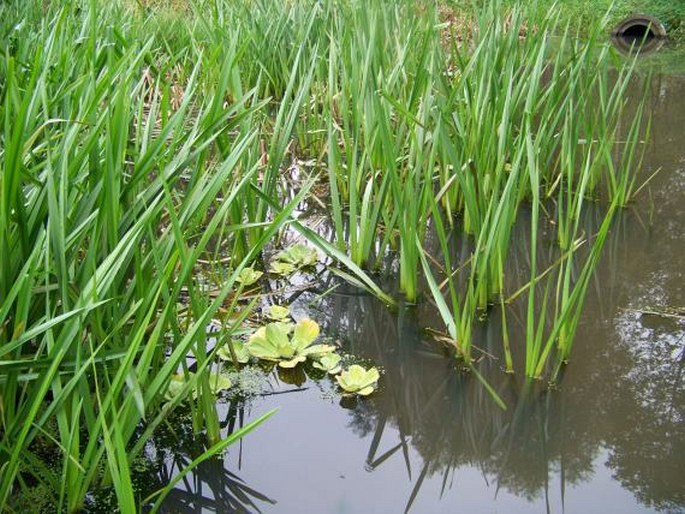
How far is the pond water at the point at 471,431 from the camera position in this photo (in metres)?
1.29

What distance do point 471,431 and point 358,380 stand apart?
0.80 ft

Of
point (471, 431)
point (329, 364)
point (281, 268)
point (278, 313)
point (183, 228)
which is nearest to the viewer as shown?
point (183, 228)

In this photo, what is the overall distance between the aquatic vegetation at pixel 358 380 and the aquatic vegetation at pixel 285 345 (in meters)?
0.12

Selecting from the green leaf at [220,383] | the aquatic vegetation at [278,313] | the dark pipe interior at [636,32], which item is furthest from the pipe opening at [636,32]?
the green leaf at [220,383]

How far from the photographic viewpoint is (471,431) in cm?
146

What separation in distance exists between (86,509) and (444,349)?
845 mm

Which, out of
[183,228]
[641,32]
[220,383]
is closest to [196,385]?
[220,383]

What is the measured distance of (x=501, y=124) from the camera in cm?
213

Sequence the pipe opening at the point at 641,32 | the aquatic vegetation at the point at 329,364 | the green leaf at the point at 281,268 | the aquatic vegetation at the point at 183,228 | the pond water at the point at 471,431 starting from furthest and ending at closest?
the pipe opening at the point at 641,32
the green leaf at the point at 281,268
the aquatic vegetation at the point at 329,364
the pond water at the point at 471,431
the aquatic vegetation at the point at 183,228

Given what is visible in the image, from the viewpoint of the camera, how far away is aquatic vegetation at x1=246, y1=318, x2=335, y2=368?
1645 mm

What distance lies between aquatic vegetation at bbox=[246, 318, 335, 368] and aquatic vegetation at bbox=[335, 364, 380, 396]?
4.7 inches

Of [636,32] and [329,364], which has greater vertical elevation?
[636,32]

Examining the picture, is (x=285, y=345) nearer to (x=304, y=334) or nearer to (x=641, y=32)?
(x=304, y=334)

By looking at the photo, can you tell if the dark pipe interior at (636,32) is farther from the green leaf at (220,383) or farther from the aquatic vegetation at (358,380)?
the green leaf at (220,383)
